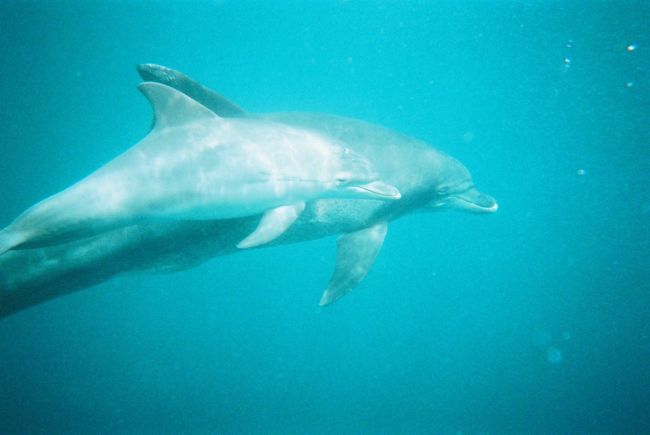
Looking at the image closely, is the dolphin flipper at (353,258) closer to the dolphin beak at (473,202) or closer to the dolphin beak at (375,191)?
the dolphin beak at (375,191)

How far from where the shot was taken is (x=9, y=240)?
3.15 m

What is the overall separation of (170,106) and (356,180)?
7.84 feet

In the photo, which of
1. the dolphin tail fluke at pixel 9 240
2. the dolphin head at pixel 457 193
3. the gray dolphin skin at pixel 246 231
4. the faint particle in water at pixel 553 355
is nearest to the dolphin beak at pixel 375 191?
the gray dolphin skin at pixel 246 231

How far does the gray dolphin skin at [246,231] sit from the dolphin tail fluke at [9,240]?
2118 millimetres

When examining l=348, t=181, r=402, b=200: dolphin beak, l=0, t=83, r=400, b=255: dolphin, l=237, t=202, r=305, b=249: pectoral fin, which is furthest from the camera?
l=348, t=181, r=402, b=200: dolphin beak

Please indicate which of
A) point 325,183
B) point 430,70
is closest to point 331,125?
point 325,183

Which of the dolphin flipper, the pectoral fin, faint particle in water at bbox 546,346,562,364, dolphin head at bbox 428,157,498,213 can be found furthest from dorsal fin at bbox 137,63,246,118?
faint particle in water at bbox 546,346,562,364

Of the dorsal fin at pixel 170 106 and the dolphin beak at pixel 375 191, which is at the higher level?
the dorsal fin at pixel 170 106

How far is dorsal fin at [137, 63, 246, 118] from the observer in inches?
189

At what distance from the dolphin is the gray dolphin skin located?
79cm

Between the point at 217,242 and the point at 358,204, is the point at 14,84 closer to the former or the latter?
the point at 217,242

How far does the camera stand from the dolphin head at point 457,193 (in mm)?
7613

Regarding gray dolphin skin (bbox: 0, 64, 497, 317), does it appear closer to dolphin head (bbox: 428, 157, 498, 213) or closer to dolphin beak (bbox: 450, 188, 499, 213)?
dolphin head (bbox: 428, 157, 498, 213)

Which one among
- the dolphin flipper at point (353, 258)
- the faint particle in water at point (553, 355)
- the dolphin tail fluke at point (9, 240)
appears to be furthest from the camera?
the faint particle in water at point (553, 355)
